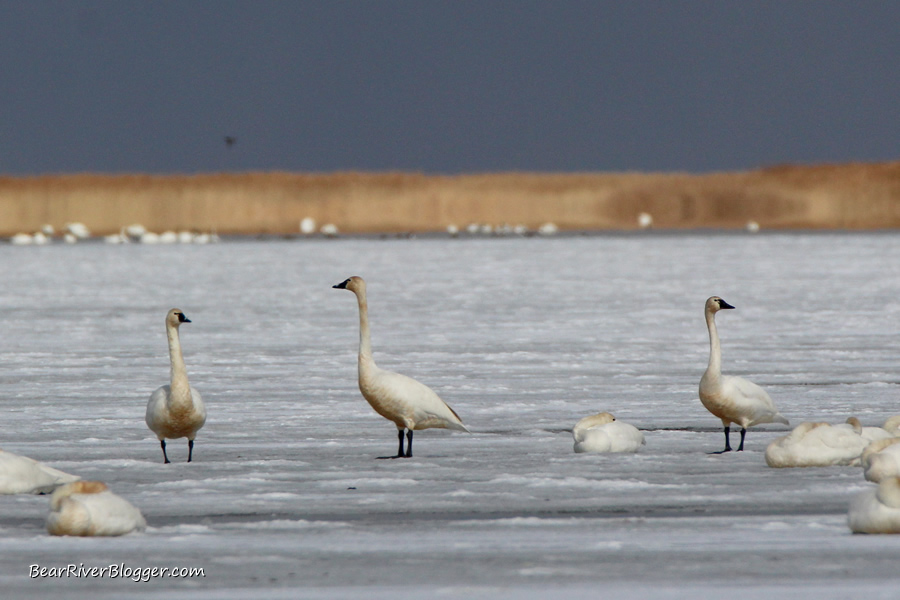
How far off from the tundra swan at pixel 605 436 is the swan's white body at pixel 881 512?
2108mm

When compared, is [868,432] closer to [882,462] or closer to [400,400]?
[882,462]

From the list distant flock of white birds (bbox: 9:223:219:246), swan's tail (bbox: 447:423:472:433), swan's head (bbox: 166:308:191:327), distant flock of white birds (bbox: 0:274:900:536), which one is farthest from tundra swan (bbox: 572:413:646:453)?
distant flock of white birds (bbox: 9:223:219:246)

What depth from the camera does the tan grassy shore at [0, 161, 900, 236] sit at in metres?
49.0

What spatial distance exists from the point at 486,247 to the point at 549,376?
27235mm

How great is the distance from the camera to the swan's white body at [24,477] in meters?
6.38

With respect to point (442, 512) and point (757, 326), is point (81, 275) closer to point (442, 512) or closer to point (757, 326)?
point (757, 326)

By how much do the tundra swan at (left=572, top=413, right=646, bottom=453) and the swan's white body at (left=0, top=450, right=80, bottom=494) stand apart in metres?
2.58

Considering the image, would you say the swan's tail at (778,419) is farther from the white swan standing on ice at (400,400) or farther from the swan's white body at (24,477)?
the swan's white body at (24,477)

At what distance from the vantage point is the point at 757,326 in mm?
15797

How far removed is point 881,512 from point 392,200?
4570cm

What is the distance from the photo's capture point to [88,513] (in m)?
5.50

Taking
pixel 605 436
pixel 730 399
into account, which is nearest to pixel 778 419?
pixel 730 399

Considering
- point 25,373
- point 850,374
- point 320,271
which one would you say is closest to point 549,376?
point 850,374

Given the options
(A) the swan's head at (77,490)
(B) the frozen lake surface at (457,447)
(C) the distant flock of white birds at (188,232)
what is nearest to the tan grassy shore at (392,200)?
(C) the distant flock of white birds at (188,232)
